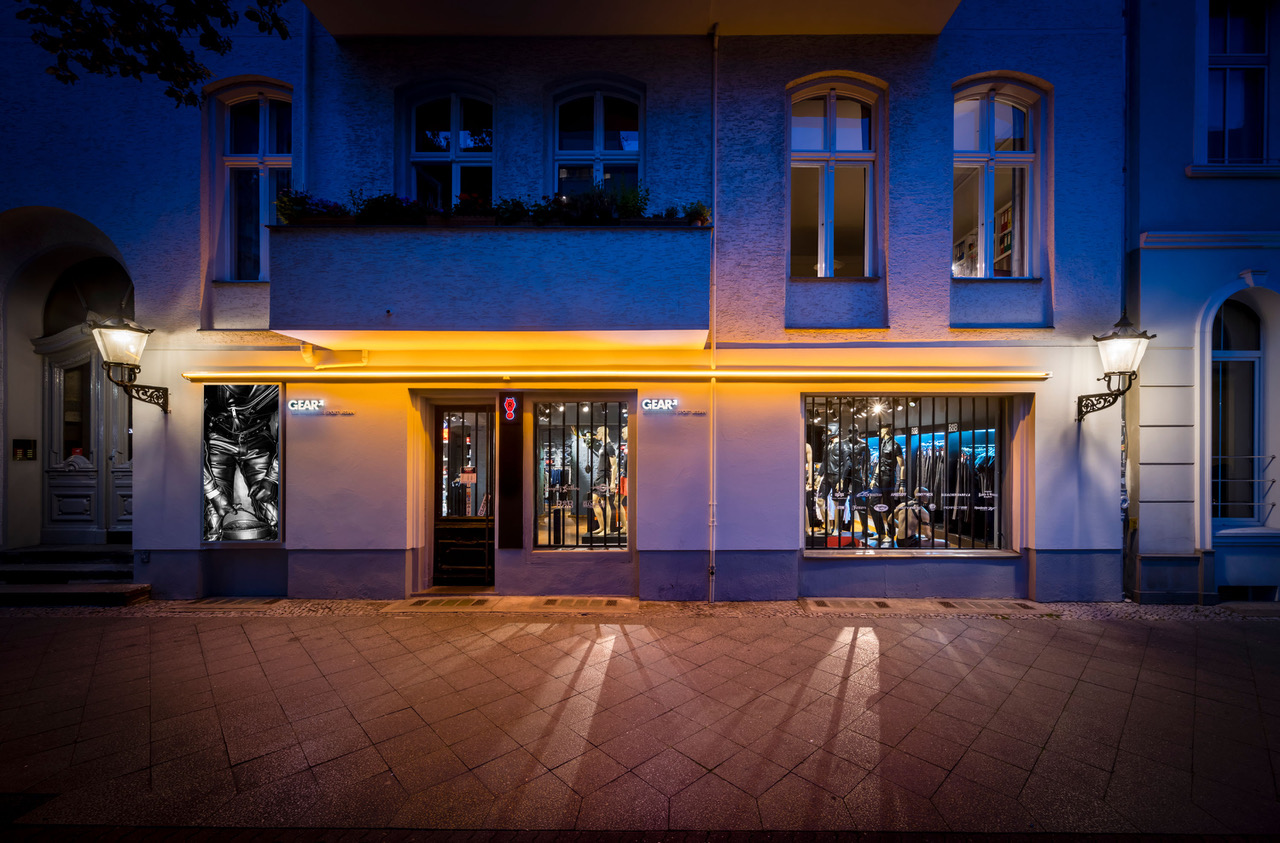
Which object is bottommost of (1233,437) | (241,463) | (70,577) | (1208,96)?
(70,577)

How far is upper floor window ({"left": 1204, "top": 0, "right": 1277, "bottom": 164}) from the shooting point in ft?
22.1

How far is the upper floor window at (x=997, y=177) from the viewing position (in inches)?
265

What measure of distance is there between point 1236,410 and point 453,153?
10.9 m

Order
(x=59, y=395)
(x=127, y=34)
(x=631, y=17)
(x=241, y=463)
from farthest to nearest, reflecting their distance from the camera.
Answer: (x=59, y=395) < (x=241, y=463) < (x=631, y=17) < (x=127, y=34)

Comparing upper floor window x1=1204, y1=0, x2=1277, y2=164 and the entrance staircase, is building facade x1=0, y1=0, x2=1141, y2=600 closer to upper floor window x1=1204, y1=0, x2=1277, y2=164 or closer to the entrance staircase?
the entrance staircase

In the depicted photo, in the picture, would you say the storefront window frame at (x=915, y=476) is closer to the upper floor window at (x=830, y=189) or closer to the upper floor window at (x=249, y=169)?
the upper floor window at (x=830, y=189)

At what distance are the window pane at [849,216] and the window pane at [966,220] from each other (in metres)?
1.27

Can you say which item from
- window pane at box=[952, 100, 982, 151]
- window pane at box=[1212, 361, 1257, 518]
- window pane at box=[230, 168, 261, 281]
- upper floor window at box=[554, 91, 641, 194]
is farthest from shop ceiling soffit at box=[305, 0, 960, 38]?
window pane at box=[1212, 361, 1257, 518]

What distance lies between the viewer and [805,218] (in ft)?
22.4

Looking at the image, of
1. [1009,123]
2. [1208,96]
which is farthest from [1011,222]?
[1208,96]

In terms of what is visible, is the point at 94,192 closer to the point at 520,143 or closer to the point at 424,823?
the point at 520,143

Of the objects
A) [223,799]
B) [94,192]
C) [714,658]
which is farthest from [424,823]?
[94,192]

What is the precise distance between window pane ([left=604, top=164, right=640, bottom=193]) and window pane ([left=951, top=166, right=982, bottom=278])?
4.27 meters

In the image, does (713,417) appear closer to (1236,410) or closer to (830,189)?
(830,189)
